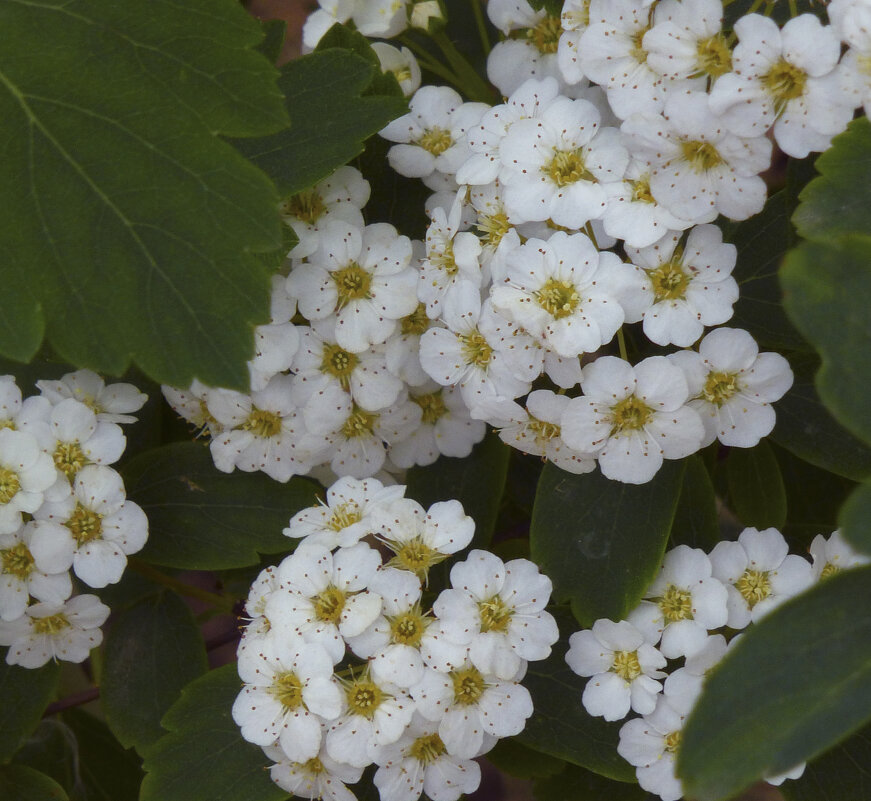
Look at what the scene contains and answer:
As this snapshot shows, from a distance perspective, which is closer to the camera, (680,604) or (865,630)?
(865,630)

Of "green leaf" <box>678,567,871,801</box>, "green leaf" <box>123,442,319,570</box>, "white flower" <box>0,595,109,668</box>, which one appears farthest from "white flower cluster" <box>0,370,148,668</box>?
"green leaf" <box>678,567,871,801</box>

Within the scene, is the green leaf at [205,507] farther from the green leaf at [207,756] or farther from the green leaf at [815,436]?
the green leaf at [815,436]

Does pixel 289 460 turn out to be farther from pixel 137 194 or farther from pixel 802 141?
pixel 802 141

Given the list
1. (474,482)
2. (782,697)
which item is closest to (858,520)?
(782,697)

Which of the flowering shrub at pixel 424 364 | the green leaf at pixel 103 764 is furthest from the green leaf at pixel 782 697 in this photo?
the green leaf at pixel 103 764

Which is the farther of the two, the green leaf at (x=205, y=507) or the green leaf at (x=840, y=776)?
the green leaf at (x=205, y=507)

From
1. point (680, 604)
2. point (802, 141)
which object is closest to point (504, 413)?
point (680, 604)

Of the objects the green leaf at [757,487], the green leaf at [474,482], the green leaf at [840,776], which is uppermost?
the green leaf at [757,487]
